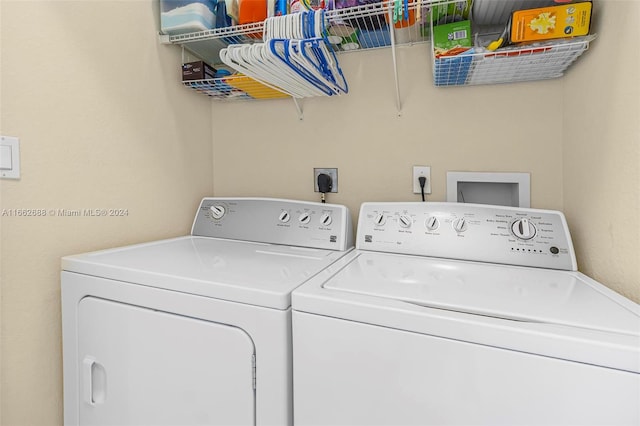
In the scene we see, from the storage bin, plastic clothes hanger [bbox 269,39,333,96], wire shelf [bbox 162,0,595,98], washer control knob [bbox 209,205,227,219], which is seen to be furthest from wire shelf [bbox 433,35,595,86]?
washer control knob [bbox 209,205,227,219]

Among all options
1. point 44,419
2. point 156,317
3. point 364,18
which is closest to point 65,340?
point 44,419

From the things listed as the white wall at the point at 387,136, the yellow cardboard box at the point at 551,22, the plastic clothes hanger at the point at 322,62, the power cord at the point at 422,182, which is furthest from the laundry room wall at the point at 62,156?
the yellow cardboard box at the point at 551,22

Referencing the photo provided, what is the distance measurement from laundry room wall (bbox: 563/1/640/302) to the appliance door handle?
1.45m

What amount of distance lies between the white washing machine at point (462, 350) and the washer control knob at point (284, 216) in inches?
20.1

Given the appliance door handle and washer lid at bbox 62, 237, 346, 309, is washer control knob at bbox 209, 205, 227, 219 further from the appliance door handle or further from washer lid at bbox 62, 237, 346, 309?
the appliance door handle

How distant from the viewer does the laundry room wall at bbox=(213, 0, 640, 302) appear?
856mm

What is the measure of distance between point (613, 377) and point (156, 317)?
3.20 feet

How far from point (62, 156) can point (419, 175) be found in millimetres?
1347

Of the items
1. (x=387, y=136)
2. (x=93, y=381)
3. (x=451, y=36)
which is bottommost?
(x=93, y=381)

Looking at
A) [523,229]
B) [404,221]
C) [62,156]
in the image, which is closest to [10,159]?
[62,156]

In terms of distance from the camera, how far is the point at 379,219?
1.29 metres

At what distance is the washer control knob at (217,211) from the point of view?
1.56 metres

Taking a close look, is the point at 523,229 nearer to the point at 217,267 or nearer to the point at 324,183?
the point at 324,183

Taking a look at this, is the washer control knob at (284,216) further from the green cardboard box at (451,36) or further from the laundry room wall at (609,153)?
the laundry room wall at (609,153)
